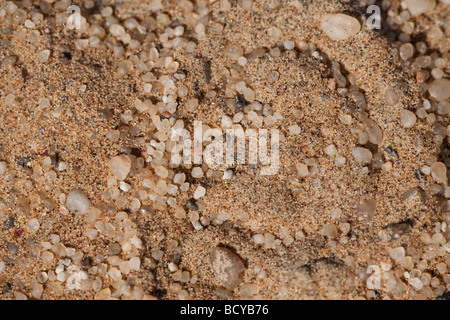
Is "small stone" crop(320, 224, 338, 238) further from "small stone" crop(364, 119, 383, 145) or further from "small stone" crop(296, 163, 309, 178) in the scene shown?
"small stone" crop(364, 119, 383, 145)

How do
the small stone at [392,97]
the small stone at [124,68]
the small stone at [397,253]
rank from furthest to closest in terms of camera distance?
1. the small stone at [124,68]
2. the small stone at [392,97]
3. the small stone at [397,253]

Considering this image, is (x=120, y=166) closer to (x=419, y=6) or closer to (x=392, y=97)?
(x=392, y=97)

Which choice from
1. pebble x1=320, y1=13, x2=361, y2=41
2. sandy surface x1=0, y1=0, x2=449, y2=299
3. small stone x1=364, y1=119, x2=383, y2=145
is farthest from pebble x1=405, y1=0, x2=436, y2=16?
small stone x1=364, y1=119, x2=383, y2=145

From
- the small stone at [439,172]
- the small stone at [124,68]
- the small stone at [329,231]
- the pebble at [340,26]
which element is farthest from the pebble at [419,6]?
the small stone at [124,68]

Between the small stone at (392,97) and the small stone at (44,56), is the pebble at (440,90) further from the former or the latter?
the small stone at (44,56)

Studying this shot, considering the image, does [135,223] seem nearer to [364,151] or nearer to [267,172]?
[267,172]
